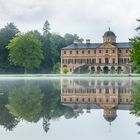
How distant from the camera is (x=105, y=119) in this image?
1459cm

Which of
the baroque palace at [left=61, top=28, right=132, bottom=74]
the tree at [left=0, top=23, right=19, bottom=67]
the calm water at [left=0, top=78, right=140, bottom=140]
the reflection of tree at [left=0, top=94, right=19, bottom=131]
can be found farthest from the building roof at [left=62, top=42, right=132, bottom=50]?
the reflection of tree at [left=0, top=94, right=19, bottom=131]

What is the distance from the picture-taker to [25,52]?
86.6 metres

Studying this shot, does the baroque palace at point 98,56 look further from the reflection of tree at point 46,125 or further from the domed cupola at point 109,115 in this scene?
the reflection of tree at point 46,125

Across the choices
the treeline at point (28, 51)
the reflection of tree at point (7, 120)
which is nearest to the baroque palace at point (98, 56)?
the treeline at point (28, 51)

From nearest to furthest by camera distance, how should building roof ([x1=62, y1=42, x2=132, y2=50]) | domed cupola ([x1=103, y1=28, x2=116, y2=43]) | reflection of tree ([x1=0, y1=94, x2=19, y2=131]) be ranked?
reflection of tree ([x1=0, y1=94, x2=19, y2=131]) → building roof ([x1=62, y1=42, x2=132, y2=50]) → domed cupola ([x1=103, y1=28, x2=116, y2=43])

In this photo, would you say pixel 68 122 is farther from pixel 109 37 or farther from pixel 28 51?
pixel 109 37

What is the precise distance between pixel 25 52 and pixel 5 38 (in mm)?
12292

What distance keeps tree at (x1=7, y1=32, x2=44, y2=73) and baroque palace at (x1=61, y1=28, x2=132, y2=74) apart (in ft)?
32.3

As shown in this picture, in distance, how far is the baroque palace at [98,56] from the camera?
9275 centimetres

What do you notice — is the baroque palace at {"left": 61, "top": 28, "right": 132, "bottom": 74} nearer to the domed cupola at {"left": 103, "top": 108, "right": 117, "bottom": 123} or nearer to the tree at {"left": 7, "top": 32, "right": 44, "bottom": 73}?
the tree at {"left": 7, "top": 32, "right": 44, "bottom": 73}

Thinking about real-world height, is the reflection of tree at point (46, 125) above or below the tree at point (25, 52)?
below

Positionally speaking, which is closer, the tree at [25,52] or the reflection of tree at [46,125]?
the reflection of tree at [46,125]

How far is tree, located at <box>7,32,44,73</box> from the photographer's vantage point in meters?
86.1

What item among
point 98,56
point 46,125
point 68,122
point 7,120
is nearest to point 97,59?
point 98,56
